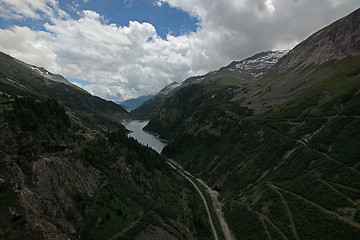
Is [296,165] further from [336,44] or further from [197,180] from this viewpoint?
[336,44]

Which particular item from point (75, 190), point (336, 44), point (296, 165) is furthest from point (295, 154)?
point (336, 44)

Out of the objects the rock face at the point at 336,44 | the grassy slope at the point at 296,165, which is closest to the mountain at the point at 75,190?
the grassy slope at the point at 296,165

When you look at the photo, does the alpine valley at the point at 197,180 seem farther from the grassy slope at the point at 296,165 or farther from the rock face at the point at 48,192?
the grassy slope at the point at 296,165

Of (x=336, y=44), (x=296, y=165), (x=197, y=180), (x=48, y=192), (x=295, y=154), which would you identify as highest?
(x=336, y=44)

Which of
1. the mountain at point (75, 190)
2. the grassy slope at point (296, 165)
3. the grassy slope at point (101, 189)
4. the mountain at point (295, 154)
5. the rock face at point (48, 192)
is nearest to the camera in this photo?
the rock face at point (48, 192)

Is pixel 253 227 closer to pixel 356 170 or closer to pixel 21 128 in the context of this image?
pixel 356 170

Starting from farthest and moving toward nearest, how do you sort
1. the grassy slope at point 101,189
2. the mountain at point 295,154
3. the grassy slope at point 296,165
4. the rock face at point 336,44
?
the rock face at point 336,44
the mountain at point 295,154
the grassy slope at point 296,165
the grassy slope at point 101,189

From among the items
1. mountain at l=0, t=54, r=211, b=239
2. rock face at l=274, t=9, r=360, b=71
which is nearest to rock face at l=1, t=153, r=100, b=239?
mountain at l=0, t=54, r=211, b=239
